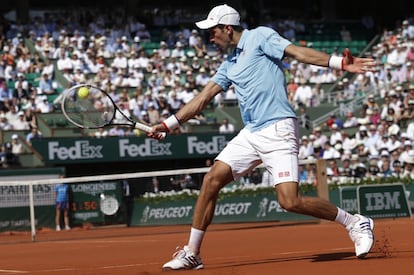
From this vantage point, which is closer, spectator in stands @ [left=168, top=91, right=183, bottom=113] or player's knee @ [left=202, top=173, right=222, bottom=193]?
player's knee @ [left=202, top=173, right=222, bottom=193]

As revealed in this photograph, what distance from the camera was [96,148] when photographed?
83.9 ft

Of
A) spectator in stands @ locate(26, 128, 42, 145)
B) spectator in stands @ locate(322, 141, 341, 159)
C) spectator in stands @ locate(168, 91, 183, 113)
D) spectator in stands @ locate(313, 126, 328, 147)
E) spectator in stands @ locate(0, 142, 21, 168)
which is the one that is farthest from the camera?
spectator in stands @ locate(168, 91, 183, 113)

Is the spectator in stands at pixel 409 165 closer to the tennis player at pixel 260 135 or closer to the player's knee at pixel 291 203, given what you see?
the tennis player at pixel 260 135

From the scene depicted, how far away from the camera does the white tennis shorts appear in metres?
8.57

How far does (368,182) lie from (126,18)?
14956mm

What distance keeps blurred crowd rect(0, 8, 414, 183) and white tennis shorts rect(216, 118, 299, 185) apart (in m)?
14.7

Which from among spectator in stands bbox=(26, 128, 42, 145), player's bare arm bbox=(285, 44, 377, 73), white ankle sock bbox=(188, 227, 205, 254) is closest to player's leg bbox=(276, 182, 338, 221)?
white ankle sock bbox=(188, 227, 205, 254)

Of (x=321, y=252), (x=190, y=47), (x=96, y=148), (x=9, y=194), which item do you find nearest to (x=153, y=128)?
(x=321, y=252)

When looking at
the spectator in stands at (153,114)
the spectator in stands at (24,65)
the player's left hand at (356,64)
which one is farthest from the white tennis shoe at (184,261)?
the spectator in stands at (24,65)

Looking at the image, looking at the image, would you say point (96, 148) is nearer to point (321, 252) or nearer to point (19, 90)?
point (19, 90)

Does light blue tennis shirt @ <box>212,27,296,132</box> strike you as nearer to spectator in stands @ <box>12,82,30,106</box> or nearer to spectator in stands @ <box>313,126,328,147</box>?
spectator in stands @ <box>313,126,328,147</box>

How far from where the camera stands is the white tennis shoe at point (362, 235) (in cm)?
858

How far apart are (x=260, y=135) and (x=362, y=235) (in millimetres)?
1249

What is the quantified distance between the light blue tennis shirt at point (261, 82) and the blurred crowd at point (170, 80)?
1477 cm
